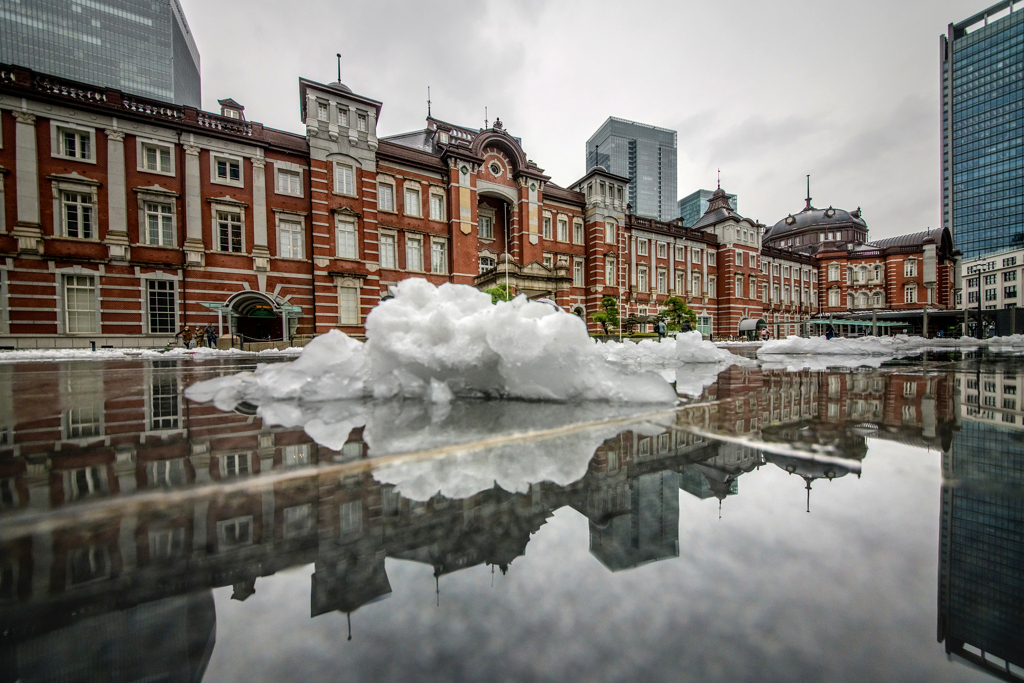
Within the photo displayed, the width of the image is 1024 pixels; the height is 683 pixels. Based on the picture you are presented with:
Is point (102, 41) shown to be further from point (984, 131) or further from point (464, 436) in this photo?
point (984, 131)

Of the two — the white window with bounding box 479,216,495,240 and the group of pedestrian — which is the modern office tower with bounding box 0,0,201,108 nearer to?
the group of pedestrian

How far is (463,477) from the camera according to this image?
4.03 ft

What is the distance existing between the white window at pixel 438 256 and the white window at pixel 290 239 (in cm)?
578

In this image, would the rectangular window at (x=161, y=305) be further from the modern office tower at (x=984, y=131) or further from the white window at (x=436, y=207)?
the modern office tower at (x=984, y=131)

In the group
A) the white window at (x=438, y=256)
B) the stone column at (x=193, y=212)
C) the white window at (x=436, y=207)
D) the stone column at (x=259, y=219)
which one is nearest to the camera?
the stone column at (x=193, y=212)

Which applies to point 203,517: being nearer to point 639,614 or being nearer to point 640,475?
point 639,614

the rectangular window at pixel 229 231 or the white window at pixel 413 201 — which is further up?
the white window at pixel 413 201

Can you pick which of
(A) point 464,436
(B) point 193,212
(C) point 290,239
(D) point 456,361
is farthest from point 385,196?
(A) point 464,436

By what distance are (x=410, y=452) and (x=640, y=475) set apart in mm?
827

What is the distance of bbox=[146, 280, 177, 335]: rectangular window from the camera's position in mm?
14445

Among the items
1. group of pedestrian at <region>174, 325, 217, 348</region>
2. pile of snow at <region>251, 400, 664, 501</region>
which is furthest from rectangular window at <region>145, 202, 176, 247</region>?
pile of snow at <region>251, 400, 664, 501</region>

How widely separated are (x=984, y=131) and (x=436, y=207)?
8130 centimetres

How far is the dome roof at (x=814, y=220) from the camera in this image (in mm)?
41844

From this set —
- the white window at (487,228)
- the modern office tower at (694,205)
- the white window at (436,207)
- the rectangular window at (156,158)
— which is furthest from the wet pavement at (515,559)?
the modern office tower at (694,205)
